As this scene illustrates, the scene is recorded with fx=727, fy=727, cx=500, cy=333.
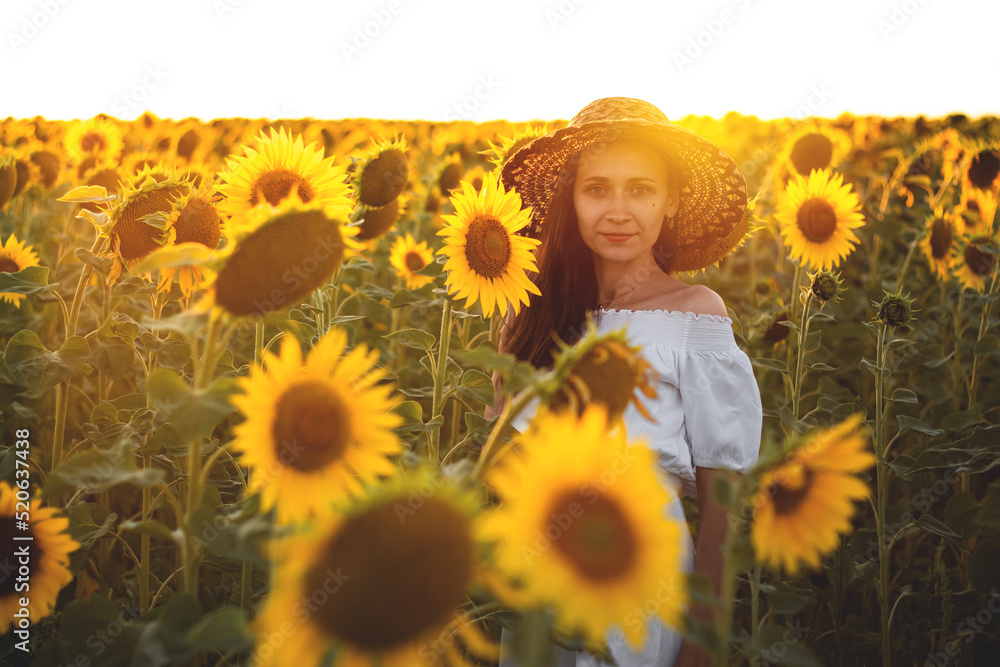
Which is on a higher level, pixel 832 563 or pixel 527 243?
pixel 527 243

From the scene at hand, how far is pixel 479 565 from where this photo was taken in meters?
0.74

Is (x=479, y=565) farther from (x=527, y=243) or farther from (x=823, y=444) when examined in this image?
(x=527, y=243)

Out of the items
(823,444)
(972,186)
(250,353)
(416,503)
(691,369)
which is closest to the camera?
(416,503)

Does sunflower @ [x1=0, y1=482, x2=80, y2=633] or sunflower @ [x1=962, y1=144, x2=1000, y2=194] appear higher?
sunflower @ [x1=962, y1=144, x2=1000, y2=194]

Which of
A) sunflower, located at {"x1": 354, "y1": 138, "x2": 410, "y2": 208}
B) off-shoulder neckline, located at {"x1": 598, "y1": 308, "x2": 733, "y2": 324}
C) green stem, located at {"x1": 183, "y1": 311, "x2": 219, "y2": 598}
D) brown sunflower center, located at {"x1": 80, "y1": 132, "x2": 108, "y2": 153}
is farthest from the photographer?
brown sunflower center, located at {"x1": 80, "y1": 132, "x2": 108, "y2": 153}

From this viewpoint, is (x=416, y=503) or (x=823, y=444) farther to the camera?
(x=823, y=444)

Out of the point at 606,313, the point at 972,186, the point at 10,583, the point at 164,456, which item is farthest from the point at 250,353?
the point at 972,186

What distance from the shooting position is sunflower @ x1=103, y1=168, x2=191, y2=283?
1.52 metres

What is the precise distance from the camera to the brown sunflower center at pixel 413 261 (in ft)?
10.8

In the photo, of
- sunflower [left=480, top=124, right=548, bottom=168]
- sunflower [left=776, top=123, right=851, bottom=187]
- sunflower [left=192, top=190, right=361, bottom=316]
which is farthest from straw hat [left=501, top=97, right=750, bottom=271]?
sunflower [left=776, top=123, right=851, bottom=187]

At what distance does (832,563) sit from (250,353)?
235cm

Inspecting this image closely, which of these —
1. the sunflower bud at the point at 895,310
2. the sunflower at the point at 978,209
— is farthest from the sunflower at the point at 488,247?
the sunflower at the point at 978,209

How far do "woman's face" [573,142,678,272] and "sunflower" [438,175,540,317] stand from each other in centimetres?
30

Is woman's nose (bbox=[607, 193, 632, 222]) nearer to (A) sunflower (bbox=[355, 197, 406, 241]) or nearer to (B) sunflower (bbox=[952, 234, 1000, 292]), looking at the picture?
(A) sunflower (bbox=[355, 197, 406, 241])
